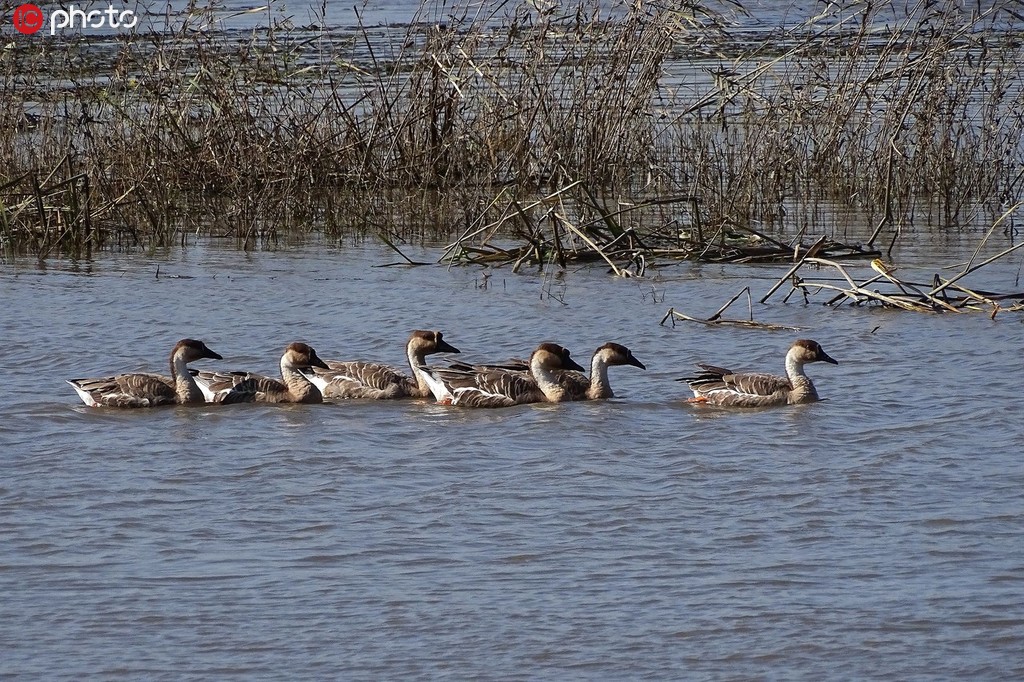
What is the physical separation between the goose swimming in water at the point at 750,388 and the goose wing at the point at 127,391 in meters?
3.07

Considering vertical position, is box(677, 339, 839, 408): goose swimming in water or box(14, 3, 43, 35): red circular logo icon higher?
box(14, 3, 43, 35): red circular logo icon

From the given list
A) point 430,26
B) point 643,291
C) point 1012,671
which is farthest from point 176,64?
point 1012,671

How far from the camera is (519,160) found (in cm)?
1473

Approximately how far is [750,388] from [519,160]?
19.4 ft

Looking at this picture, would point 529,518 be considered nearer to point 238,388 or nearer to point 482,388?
point 482,388

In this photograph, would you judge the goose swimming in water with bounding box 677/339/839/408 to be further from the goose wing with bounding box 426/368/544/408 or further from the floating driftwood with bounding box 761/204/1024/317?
the floating driftwood with bounding box 761/204/1024/317

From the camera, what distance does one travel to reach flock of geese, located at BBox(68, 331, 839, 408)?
9281 mm

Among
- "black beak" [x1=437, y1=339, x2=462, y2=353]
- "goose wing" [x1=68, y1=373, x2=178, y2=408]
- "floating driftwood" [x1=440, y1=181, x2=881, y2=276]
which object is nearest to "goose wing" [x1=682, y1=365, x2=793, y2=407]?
"black beak" [x1=437, y1=339, x2=462, y2=353]

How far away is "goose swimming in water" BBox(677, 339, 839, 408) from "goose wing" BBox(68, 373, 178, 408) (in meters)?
3.07

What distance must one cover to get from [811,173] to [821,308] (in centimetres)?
463

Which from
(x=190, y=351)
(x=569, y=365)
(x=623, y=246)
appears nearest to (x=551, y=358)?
(x=569, y=365)

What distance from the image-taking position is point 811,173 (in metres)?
16.2

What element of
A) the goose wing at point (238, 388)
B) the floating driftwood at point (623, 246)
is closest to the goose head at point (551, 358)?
the goose wing at point (238, 388)

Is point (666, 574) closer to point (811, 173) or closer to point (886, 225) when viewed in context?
point (886, 225)
